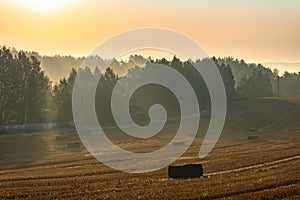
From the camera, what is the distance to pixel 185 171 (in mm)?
33969

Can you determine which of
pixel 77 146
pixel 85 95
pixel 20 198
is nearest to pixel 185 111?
pixel 85 95

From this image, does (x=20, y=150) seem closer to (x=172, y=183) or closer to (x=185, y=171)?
(x=185, y=171)

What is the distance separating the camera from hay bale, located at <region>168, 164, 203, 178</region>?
33.7 metres

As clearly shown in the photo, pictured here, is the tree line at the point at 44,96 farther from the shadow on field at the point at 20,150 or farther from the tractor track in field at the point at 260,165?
the tractor track in field at the point at 260,165

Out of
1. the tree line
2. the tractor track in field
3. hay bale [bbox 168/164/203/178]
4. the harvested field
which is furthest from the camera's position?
the tree line

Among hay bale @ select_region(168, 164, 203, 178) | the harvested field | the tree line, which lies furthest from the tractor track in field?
the tree line

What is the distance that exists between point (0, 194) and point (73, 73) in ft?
372

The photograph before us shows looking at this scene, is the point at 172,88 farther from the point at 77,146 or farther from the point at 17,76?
the point at 77,146

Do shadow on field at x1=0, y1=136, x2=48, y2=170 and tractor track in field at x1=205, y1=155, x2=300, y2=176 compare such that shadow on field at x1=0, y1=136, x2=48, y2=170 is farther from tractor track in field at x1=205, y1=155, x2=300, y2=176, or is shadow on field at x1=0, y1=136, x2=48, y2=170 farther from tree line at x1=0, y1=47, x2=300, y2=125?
tractor track in field at x1=205, y1=155, x2=300, y2=176

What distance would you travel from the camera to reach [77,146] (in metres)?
74.4

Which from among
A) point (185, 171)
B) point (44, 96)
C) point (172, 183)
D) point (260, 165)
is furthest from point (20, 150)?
Answer: point (44, 96)

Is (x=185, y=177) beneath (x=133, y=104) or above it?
beneath

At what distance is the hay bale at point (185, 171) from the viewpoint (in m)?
33.7

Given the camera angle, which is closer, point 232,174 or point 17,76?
point 232,174
